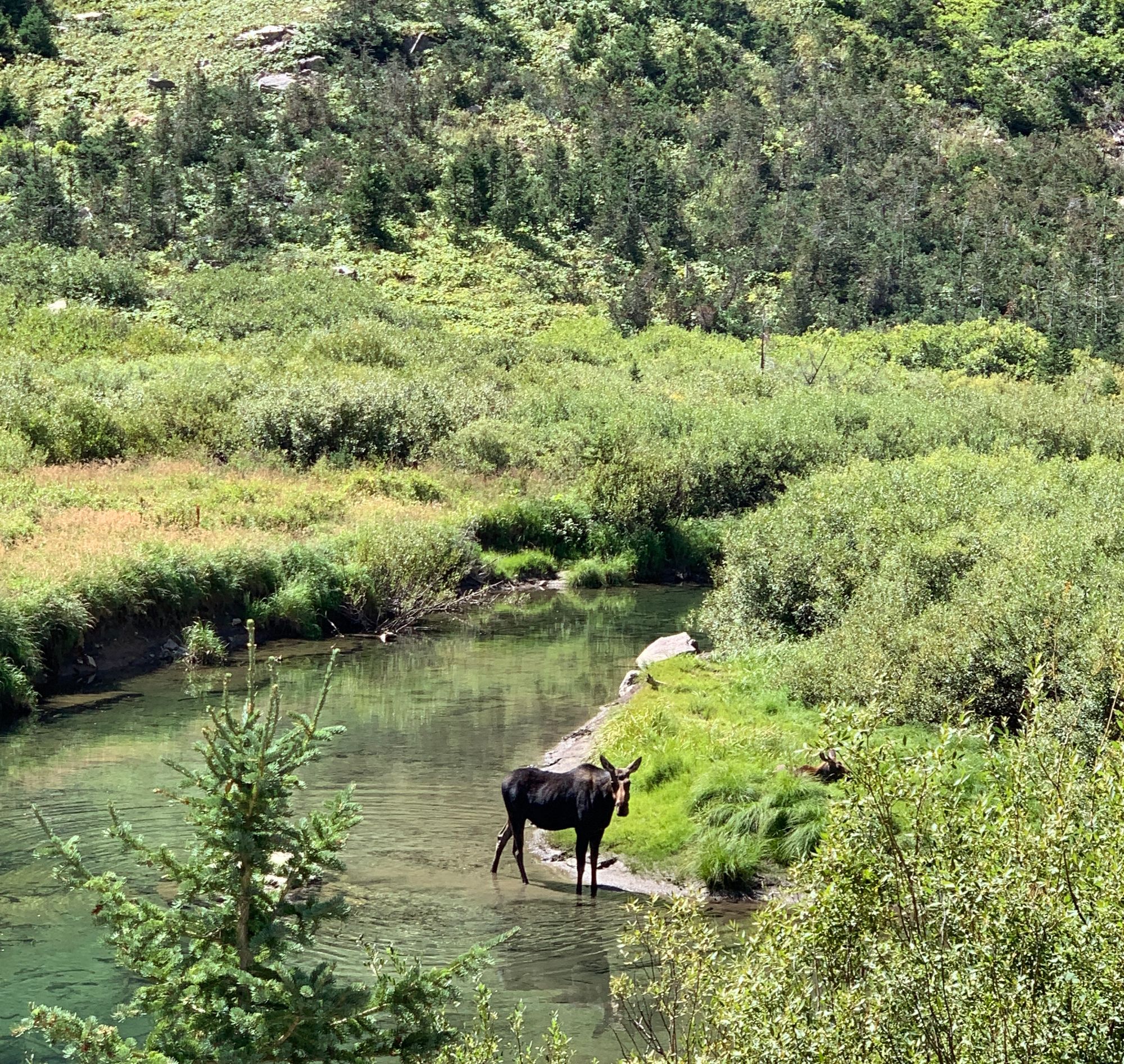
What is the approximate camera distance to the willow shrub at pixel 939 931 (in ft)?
22.3

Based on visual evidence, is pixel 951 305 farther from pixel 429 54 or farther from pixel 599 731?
pixel 599 731

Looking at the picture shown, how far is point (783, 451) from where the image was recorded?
5462cm

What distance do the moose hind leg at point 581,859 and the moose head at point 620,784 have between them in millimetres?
789

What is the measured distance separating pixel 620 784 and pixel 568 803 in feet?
3.20

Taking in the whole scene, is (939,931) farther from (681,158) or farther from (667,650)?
(681,158)

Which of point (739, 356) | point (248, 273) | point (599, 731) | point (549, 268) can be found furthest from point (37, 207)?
point (599, 731)

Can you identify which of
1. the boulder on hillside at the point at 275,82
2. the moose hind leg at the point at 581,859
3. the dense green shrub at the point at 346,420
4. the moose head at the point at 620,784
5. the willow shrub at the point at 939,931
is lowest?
the dense green shrub at the point at 346,420

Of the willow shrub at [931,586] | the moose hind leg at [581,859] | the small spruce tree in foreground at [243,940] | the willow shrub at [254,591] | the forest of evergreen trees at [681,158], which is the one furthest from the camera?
the forest of evergreen trees at [681,158]

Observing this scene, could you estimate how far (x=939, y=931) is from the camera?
7.45 metres

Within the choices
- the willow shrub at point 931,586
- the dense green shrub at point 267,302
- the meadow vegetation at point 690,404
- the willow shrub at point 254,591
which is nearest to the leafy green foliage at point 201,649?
the meadow vegetation at point 690,404

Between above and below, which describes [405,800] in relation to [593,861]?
below

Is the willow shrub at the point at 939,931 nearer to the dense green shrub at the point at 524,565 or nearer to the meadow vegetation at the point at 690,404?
the meadow vegetation at the point at 690,404

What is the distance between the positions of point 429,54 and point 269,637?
9568cm

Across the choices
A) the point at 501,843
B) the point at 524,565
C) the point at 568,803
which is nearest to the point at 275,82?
the point at 524,565
